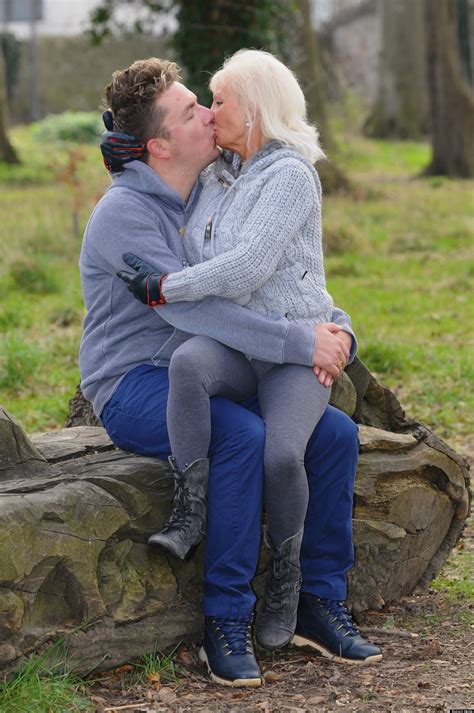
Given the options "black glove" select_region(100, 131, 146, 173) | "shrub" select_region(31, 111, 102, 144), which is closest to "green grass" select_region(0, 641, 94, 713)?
"black glove" select_region(100, 131, 146, 173)

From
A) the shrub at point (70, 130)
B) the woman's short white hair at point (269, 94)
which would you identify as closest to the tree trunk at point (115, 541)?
the woman's short white hair at point (269, 94)

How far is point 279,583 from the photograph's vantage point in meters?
3.77

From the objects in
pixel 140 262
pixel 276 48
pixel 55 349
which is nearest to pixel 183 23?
pixel 276 48

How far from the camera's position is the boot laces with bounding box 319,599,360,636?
153 inches

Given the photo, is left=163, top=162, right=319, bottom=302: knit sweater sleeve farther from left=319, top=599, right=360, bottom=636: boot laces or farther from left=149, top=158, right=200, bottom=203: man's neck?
left=319, top=599, right=360, bottom=636: boot laces

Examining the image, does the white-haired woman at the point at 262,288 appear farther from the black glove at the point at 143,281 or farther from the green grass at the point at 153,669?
the green grass at the point at 153,669

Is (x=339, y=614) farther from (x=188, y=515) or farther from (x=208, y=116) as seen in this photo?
(x=208, y=116)

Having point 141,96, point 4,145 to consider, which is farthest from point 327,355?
point 4,145

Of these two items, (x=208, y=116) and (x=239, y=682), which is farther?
(x=208, y=116)

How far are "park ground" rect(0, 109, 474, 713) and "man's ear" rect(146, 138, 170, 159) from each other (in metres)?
1.72

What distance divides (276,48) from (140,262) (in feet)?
40.2

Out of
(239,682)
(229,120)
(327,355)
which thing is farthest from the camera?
(229,120)

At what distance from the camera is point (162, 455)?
3930 millimetres

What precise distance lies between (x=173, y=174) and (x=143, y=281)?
0.53m
